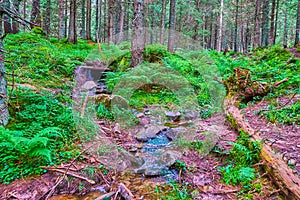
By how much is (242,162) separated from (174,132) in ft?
7.02

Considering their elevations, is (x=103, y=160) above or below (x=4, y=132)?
below

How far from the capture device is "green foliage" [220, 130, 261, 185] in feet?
12.7

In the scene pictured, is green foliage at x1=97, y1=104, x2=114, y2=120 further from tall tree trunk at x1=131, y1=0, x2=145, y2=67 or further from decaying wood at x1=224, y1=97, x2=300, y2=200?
tall tree trunk at x1=131, y1=0, x2=145, y2=67

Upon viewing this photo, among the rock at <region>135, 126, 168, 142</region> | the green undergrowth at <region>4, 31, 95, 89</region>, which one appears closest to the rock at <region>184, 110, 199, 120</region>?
the rock at <region>135, 126, 168, 142</region>

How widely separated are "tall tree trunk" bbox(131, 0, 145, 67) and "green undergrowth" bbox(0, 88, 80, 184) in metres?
5.17

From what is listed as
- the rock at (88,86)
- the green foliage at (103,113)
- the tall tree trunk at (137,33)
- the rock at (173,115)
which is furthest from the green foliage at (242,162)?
the tall tree trunk at (137,33)

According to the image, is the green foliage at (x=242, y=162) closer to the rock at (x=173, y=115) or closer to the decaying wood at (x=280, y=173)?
the decaying wood at (x=280, y=173)

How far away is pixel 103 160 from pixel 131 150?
0.82m

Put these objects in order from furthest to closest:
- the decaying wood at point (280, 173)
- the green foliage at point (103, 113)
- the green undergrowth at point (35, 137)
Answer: the green foliage at point (103, 113) < the green undergrowth at point (35, 137) < the decaying wood at point (280, 173)

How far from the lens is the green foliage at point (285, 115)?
5590mm

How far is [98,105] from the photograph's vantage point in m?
7.07

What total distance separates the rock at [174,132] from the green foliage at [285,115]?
2.30m

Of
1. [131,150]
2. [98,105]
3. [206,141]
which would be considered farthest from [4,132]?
[206,141]

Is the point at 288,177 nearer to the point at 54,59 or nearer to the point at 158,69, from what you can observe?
the point at 158,69
